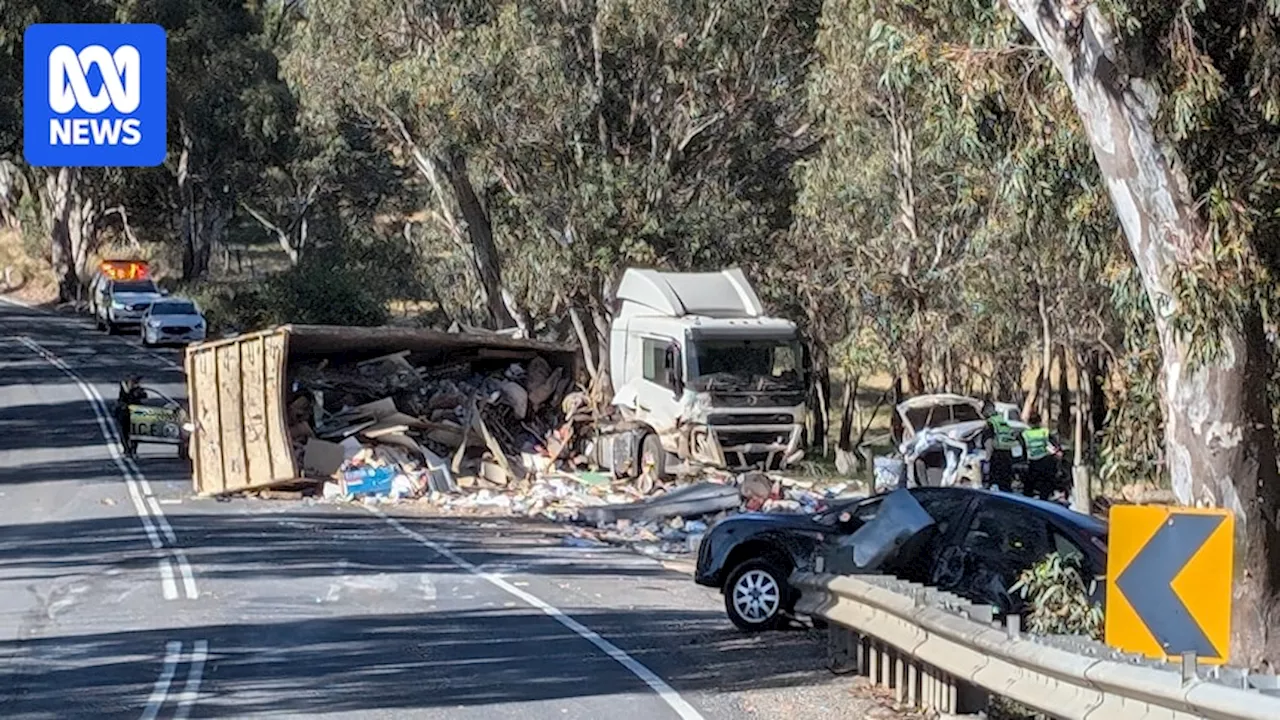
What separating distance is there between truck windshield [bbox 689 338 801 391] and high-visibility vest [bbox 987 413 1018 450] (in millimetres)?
3239

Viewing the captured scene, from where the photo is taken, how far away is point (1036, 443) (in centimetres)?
2833

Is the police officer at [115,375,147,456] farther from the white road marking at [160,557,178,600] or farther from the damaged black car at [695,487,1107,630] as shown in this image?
the damaged black car at [695,487,1107,630]

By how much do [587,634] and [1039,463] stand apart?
47.8 feet

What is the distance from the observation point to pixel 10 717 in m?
11.0

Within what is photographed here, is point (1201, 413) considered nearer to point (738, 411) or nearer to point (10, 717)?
point (10, 717)

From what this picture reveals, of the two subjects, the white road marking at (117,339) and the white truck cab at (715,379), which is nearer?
the white truck cab at (715,379)

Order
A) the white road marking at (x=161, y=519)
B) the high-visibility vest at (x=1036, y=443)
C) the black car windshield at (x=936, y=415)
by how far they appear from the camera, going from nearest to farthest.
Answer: the white road marking at (x=161, y=519), the high-visibility vest at (x=1036, y=443), the black car windshield at (x=936, y=415)

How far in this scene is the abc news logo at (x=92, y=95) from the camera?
2195cm

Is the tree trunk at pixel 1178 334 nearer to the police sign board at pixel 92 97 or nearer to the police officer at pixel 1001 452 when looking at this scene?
the police sign board at pixel 92 97

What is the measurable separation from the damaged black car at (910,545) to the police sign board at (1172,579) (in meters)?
3.81

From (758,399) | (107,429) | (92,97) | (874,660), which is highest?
(92,97)

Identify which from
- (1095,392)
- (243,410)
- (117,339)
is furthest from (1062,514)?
(117,339)

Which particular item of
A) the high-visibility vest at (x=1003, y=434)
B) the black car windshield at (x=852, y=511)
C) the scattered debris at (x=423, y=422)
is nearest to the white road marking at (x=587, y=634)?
the black car windshield at (x=852, y=511)

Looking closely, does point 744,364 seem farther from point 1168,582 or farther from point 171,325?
point 171,325
